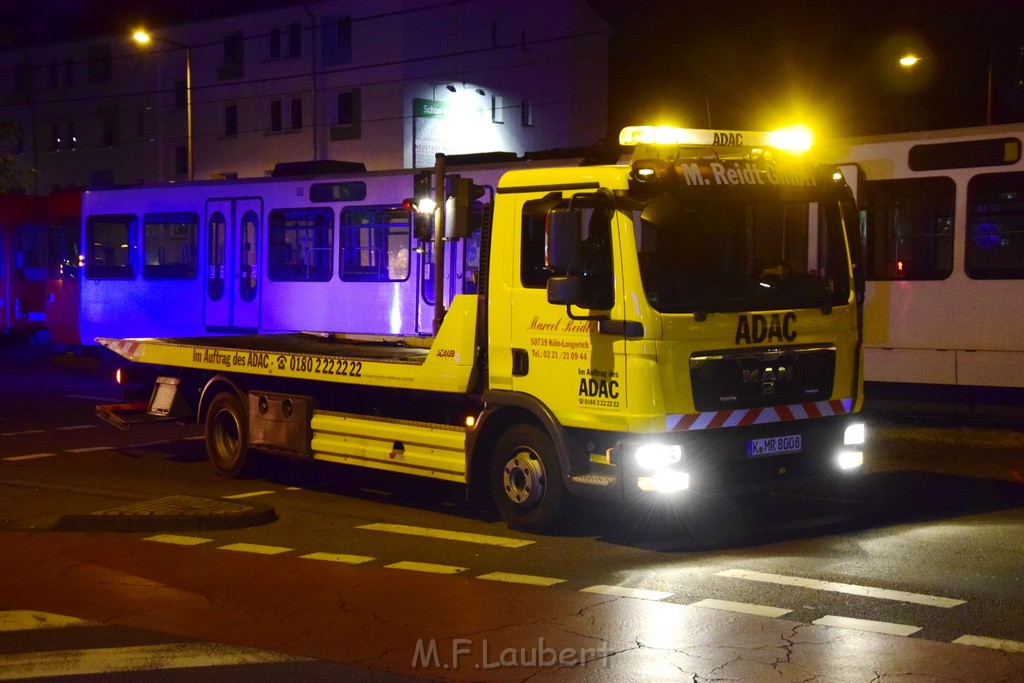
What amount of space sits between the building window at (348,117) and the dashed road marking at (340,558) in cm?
4842

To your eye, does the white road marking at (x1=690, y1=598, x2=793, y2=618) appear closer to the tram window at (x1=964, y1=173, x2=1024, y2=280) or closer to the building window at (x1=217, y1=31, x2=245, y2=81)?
the tram window at (x1=964, y1=173, x2=1024, y2=280)

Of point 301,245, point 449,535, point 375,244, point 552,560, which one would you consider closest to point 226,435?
point 449,535

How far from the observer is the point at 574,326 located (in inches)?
369

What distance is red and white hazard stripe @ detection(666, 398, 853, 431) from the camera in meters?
9.09

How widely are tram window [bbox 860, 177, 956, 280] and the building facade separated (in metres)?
38.4

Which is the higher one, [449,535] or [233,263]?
[233,263]

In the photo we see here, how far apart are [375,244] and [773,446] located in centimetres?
1230

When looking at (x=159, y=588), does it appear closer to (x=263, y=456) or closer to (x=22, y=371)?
(x=263, y=456)

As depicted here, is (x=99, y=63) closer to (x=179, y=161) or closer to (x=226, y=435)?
(x=179, y=161)

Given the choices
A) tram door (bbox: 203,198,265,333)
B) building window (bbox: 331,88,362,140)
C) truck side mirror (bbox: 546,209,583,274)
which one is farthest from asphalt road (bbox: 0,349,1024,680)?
building window (bbox: 331,88,362,140)

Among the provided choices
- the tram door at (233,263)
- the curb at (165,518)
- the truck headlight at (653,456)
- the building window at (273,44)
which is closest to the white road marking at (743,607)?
the truck headlight at (653,456)

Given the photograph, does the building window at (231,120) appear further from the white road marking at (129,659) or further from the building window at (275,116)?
the white road marking at (129,659)

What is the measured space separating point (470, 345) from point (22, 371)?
19.7 meters

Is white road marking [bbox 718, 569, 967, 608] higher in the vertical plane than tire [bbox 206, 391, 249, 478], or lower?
lower
